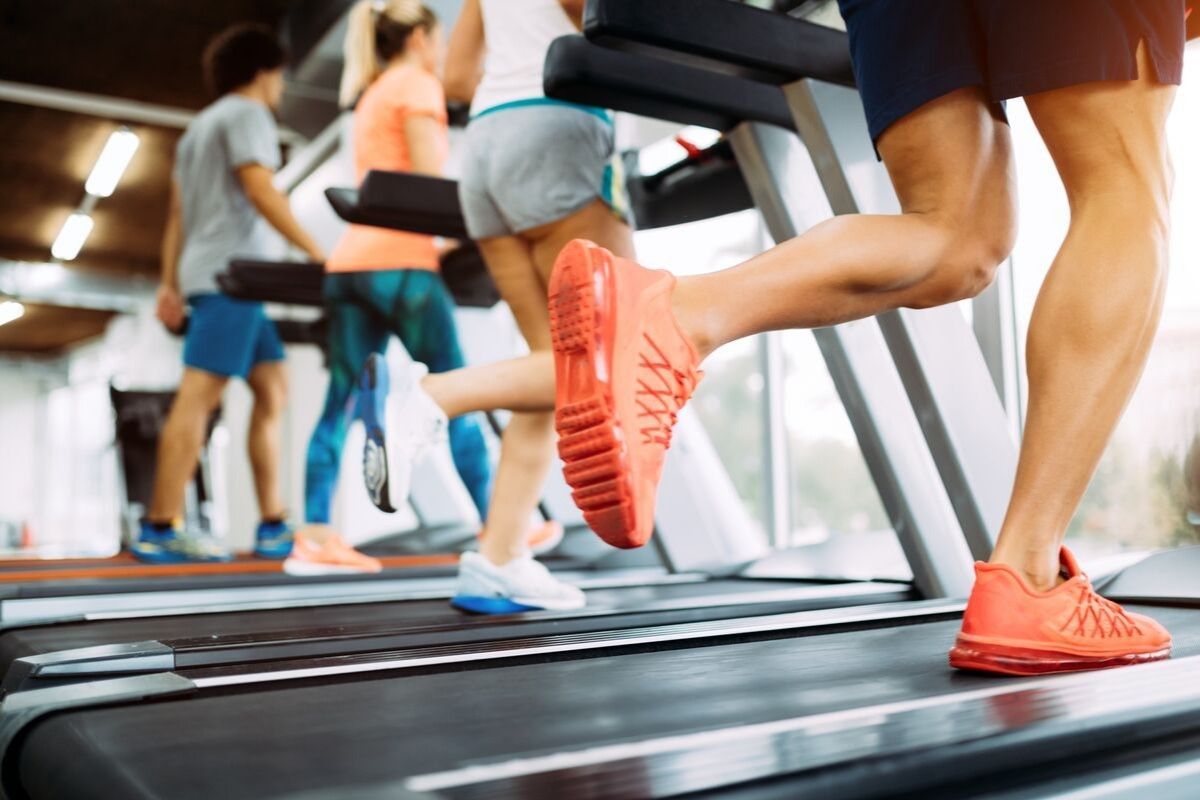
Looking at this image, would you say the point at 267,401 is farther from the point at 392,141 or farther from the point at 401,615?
the point at 401,615

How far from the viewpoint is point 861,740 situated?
0.77m

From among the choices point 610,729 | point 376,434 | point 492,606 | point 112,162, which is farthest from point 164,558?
point 112,162

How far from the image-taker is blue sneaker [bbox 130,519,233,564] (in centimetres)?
321

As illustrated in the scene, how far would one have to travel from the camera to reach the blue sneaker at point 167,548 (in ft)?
10.5

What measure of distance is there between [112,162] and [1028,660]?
812 cm

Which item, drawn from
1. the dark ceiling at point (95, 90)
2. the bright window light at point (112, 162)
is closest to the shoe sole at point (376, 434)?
the dark ceiling at point (95, 90)

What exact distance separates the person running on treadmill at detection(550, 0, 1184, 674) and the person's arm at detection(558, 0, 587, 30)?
72 centimetres

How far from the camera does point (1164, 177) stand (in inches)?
42.8

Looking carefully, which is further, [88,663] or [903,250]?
[88,663]

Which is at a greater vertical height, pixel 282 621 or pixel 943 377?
pixel 943 377

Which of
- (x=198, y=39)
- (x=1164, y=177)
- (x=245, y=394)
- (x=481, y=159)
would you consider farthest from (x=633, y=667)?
(x=245, y=394)

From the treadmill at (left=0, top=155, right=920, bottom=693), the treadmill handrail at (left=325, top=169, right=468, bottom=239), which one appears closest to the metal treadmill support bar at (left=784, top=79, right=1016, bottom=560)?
the treadmill at (left=0, top=155, right=920, bottom=693)

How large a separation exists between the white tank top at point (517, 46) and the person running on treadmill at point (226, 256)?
4.93 ft

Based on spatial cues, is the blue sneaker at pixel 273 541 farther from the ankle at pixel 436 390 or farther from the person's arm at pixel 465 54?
the ankle at pixel 436 390
